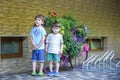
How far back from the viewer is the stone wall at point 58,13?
9.67 metres

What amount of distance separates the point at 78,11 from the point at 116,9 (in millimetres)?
2880

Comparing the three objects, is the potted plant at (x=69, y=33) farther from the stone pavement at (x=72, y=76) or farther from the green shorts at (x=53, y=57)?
the stone pavement at (x=72, y=76)

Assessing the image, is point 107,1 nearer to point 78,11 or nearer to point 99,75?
point 78,11

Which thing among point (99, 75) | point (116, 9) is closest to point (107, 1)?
point (116, 9)

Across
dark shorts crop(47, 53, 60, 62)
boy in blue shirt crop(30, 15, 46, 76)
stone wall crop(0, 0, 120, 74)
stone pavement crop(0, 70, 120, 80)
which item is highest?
stone wall crop(0, 0, 120, 74)

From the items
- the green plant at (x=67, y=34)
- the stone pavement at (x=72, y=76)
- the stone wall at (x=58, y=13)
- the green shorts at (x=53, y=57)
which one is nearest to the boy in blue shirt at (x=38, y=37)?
the green shorts at (x=53, y=57)

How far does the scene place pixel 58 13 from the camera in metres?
11.4

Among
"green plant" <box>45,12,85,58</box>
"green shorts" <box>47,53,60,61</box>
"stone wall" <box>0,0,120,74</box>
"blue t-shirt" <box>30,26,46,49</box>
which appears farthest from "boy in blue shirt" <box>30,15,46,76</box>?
"stone wall" <box>0,0,120,74</box>

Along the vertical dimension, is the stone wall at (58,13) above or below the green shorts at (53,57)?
above

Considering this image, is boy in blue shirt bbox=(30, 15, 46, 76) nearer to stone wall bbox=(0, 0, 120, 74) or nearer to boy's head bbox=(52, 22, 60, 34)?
boy's head bbox=(52, 22, 60, 34)

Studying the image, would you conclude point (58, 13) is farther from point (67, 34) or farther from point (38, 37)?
point (38, 37)

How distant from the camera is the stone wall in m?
9.67

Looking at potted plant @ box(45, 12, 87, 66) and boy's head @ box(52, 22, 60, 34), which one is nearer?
boy's head @ box(52, 22, 60, 34)

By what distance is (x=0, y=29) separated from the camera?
9469 millimetres
